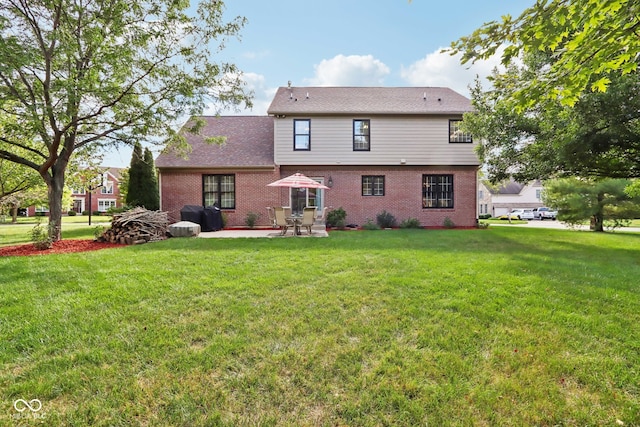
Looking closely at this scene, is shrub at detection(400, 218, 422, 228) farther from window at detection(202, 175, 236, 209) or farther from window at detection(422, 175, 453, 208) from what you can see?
window at detection(202, 175, 236, 209)

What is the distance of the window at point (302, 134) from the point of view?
15117 mm

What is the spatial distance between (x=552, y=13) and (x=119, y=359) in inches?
209

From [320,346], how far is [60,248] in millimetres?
8910

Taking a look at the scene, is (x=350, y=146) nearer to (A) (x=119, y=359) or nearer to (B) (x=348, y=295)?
(B) (x=348, y=295)

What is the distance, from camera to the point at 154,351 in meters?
2.77

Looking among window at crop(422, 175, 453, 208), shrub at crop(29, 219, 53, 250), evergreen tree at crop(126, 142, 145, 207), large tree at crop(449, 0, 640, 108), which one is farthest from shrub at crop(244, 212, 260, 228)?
large tree at crop(449, 0, 640, 108)

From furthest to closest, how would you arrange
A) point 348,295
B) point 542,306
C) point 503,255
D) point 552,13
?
point 503,255, point 348,295, point 542,306, point 552,13

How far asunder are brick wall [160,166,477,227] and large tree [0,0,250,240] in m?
4.72

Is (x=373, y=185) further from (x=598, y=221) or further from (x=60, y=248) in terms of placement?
(x=60, y=248)

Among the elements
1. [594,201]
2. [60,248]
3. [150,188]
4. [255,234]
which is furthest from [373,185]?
[60,248]

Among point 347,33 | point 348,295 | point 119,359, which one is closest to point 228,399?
point 119,359

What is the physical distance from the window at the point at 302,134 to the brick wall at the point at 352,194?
3.64 feet

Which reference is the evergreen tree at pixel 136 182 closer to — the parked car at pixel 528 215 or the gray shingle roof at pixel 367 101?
the gray shingle roof at pixel 367 101

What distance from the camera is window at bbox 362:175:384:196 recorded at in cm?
1548
